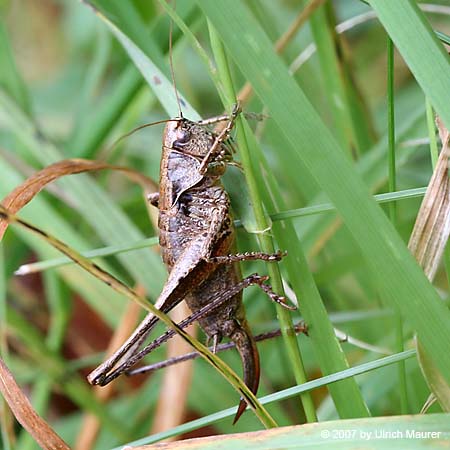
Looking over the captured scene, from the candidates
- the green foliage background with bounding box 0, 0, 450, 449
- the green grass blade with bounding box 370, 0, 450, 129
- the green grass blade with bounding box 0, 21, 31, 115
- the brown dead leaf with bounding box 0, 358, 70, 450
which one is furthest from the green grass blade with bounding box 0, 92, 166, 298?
the green grass blade with bounding box 370, 0, 450, 129

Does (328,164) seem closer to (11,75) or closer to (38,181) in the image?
(38,181)

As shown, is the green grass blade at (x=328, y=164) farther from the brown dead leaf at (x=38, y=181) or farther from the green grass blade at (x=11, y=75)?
the green grass blade at (x=11, y=75)

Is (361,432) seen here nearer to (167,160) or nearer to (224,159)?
(224,159)

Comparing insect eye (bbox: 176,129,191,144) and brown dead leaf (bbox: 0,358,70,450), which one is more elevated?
insect eye (bbox: 176,129,191,144)

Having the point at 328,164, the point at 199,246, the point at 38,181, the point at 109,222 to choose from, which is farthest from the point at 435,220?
the point at 109,222

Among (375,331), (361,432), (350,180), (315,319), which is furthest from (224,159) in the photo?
(375,331)

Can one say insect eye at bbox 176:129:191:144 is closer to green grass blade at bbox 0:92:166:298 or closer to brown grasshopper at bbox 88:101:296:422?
brown grasshopper at bbox 88:101:296:422

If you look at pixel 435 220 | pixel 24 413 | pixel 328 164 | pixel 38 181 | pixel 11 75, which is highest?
pixel 11 75

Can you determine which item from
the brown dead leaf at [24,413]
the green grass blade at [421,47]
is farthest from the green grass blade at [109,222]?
the green grass blade at [421,47]
